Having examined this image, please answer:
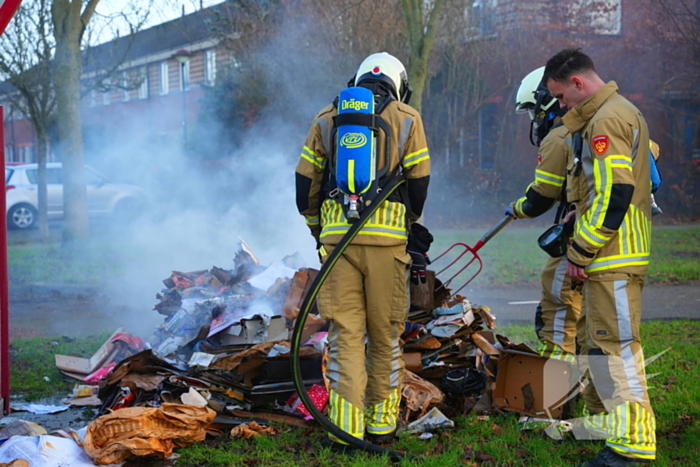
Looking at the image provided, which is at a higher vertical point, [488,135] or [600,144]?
[488,135]

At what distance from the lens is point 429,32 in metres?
9.45

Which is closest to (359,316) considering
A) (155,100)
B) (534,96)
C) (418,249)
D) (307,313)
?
(307,313)

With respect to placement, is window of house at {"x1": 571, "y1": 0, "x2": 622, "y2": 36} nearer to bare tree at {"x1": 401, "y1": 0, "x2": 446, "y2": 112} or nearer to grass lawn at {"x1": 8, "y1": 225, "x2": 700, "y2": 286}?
grass lawn at {"x1": 8, "y1": 225, "x2": 700, "y2": 286}

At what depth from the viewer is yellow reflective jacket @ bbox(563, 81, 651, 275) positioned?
2.98 m

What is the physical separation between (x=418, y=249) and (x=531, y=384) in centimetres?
109

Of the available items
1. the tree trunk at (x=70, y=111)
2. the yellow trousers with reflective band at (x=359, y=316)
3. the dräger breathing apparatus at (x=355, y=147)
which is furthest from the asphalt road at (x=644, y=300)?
the tree trunk at (x=70, y=111)

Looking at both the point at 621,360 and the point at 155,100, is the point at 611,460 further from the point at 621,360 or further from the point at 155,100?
the point at 155,100

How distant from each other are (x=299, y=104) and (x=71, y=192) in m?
5.66

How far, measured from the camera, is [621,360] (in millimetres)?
3098

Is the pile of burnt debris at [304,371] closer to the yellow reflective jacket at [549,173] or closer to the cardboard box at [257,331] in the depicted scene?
the cardboard box at [257,331]

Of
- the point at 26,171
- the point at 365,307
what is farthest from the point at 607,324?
the point at 26,171

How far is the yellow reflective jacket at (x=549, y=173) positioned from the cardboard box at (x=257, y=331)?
1.81 metres

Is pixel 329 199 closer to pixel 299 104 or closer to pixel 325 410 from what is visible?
pixel 325 410

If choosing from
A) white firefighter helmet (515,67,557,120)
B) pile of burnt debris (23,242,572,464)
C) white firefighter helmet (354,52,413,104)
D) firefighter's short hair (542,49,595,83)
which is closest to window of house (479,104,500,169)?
white firefighter helmet (515,67,557,120)
